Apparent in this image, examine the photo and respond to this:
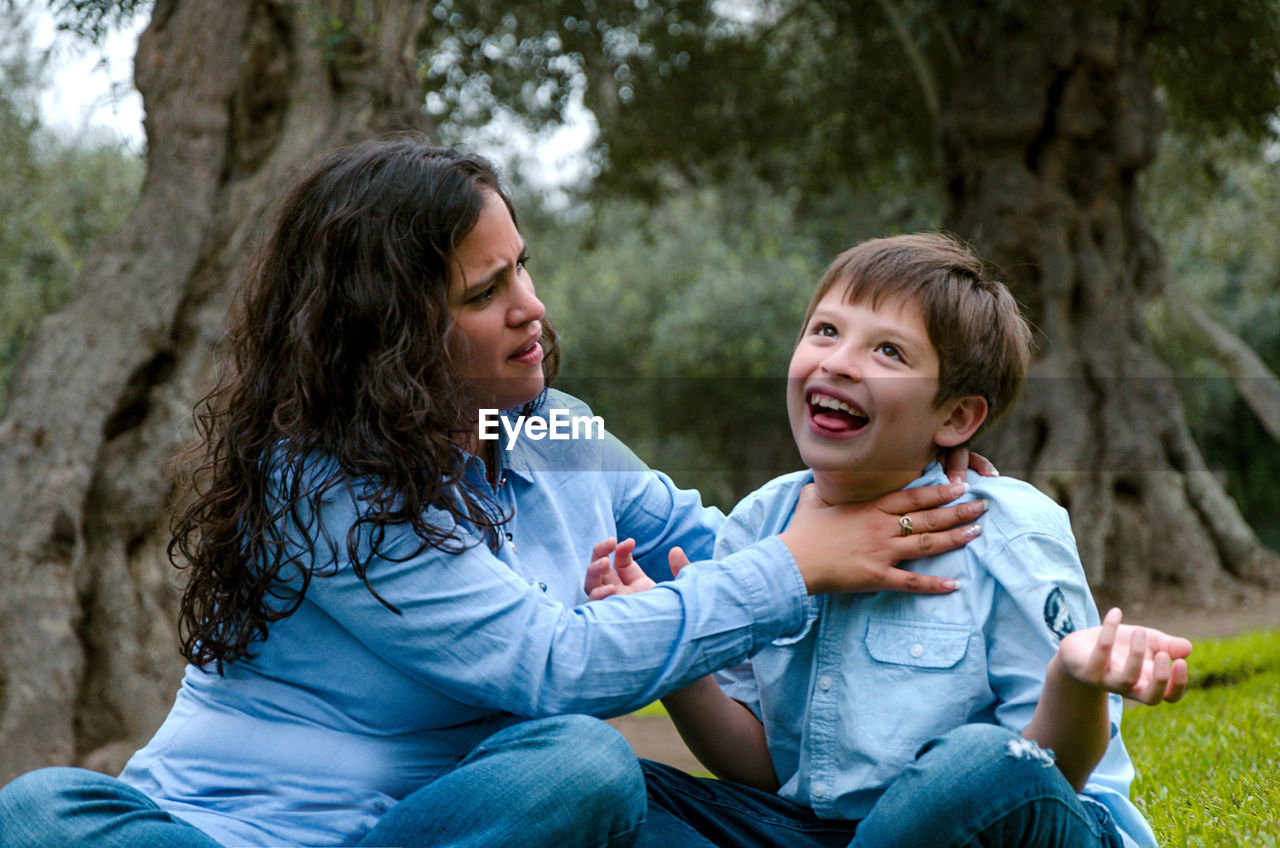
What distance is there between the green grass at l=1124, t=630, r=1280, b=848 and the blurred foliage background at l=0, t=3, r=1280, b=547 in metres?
4.23

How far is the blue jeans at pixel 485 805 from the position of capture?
1833 mm

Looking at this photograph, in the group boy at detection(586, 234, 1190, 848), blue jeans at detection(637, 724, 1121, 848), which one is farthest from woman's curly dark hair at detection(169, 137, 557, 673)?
blue jeans at detection(637, 724, 1121, 848)

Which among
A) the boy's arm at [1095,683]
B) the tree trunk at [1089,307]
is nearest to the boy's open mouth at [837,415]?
the boy's arm at [1095,683]

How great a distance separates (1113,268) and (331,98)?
6012 millimetres

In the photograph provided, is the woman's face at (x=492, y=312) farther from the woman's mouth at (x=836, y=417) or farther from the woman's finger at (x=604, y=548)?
the woman's mouth at (x=836, y=417)

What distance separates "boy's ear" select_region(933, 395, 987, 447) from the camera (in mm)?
2182

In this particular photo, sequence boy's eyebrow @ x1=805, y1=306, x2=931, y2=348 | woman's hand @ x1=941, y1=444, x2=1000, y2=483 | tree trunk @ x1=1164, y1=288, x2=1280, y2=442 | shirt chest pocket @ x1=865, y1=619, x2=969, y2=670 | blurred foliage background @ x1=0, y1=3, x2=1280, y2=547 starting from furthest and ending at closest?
tree trunk @ x1=1164, y1=288, x2=1280, y2=442 < blurred foliage background @ x1=0, y1=3, x2=1280, y2=547 < woman's hand @ x1=941, y1=444, x2=1000, y2=483 < boy's eyebrow @ x1=805, y1=306, x2=931, y2=348 < shirt chest pocket @ x1=865, y1=619, x2=969, y2=670

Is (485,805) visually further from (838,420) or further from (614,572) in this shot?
(838,420)

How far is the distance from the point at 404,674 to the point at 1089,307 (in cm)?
763

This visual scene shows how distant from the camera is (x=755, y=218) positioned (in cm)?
1873

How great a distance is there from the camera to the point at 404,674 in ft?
6.83

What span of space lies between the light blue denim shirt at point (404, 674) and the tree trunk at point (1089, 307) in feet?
22.4

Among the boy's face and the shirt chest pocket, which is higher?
the boy's face

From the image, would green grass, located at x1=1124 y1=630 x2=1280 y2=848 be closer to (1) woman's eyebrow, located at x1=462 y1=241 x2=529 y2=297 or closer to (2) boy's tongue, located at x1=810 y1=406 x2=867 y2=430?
(2) boy's tongue, located at x1=810 y1=406 x2=867 y2=430
